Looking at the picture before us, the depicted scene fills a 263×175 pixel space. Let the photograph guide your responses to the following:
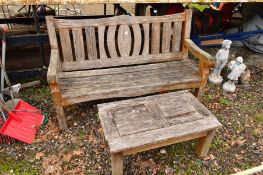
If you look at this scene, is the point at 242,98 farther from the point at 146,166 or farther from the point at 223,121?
the point at 146,166

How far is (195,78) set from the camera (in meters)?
3.68

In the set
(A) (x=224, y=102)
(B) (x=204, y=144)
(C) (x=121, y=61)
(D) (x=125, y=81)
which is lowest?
(A) (x=224, y=102)

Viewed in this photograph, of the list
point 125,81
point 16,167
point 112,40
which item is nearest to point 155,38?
point 112,40

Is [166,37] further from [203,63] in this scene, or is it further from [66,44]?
[66,44]

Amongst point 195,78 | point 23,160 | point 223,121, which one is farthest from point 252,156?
point 23,160

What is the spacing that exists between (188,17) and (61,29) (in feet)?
6.88

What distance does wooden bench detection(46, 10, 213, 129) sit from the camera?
3.38m

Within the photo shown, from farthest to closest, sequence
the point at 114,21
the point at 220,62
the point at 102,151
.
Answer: the point at 220,62 < the point at 114,21 < the point at 102,151

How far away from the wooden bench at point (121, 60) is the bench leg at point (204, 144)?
38.0 inches

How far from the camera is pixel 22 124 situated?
334 cm

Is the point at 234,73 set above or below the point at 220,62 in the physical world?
below

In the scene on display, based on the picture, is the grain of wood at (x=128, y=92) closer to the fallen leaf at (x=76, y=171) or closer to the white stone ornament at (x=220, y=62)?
the fallen leaf at (x=76, y=171)

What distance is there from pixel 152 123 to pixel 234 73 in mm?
2562

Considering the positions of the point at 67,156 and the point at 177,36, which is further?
the point at 177,36
